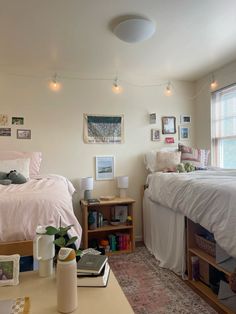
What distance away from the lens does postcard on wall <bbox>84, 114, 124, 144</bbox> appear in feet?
11.8

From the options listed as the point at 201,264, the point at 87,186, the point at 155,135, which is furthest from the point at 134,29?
the point at 201,264

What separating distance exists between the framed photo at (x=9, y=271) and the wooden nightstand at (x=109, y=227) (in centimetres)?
202

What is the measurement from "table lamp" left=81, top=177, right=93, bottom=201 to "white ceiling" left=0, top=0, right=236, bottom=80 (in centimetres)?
150

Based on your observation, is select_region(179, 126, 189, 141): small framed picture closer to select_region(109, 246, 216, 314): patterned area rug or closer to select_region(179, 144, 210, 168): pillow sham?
select_region(179, 144, 210, 168): pillow sham

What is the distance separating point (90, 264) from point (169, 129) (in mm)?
3022

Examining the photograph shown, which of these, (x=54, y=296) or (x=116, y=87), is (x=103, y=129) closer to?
(x=116, y=87)

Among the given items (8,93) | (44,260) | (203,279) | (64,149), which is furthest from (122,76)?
(44,260)

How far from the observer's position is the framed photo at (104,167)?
361cm

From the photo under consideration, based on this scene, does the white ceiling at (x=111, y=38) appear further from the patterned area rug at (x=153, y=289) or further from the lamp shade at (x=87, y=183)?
the patterned area rug at (x=153, y=289)

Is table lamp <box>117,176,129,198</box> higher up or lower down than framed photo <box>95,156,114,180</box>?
lower down

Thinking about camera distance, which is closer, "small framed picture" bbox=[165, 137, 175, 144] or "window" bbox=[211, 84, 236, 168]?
"window" bbox=[211, 84, 236, 168]

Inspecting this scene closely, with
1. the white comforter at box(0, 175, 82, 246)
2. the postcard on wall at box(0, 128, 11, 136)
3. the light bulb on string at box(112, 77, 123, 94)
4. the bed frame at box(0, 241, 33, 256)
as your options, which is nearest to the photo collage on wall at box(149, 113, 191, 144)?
the light bulb on string at box(112, 77, 123, 94)

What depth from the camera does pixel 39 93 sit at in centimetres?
341

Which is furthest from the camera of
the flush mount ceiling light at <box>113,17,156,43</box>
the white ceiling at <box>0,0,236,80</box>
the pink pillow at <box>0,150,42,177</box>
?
the pink pillow at <box>0,150,42,177</box>
